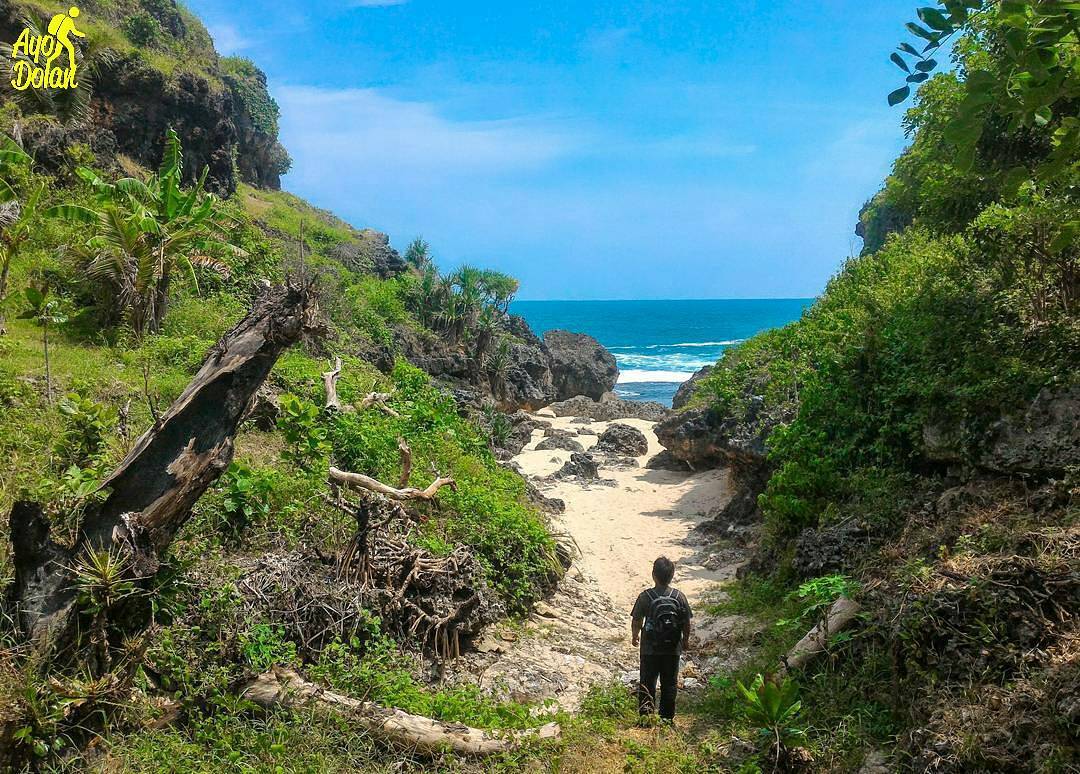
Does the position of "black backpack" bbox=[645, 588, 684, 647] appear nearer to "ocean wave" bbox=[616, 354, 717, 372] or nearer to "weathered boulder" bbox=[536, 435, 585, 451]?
"weathered boulder" bbox=[536, 435, 585, 451]

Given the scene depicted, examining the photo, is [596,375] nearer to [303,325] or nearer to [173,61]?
[173,61]

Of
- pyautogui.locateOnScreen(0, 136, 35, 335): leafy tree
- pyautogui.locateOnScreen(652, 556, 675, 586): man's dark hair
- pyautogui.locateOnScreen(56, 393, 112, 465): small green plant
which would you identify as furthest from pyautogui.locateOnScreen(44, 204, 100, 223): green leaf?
pyautogui.locateOnScreen(652, 556, 675, 586): man's dark hair

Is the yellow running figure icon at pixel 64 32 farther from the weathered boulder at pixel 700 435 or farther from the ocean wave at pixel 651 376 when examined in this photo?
the ocean wave at pixel 651 376

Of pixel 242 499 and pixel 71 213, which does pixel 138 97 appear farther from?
pixel 242 499

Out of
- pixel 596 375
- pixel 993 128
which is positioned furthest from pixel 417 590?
pixel 596 375

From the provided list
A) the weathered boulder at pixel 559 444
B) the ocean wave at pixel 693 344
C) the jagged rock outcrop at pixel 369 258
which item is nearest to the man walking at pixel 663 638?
the weathered boulder at pixel 559 444

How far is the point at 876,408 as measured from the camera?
10070mm

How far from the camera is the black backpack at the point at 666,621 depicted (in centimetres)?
668

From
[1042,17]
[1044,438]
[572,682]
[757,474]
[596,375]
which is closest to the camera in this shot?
[1042,17]

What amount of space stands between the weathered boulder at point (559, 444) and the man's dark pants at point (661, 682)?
2216cm

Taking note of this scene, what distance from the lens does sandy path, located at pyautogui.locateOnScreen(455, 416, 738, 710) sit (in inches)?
328

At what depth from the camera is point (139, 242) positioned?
1484cm

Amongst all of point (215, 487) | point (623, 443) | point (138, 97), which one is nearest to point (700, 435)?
point (623, 443)

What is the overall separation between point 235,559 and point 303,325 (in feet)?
10.9
